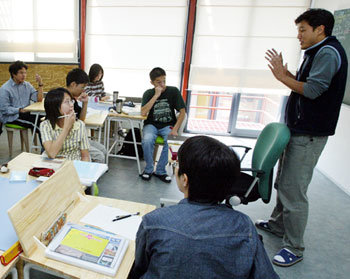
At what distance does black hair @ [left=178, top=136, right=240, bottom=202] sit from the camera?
2.54ft

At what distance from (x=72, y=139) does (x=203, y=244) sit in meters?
1.67

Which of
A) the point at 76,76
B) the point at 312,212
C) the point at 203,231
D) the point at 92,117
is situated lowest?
the point at 312,212

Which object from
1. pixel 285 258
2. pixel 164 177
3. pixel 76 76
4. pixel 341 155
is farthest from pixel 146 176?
pixel 341 155

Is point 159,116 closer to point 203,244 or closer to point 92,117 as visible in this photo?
point 92,117

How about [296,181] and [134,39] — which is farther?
[134,39]

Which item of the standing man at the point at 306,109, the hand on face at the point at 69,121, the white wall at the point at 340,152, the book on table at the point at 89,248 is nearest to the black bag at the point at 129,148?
the hand on face at the point at 69,121

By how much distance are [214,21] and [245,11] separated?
0.49 meters

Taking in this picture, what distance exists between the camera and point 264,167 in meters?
1.92

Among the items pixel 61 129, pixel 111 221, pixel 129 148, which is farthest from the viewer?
pixel 129 148

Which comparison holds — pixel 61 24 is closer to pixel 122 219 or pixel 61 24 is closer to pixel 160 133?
pixel 160 133

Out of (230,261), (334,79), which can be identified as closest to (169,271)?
(230,261)

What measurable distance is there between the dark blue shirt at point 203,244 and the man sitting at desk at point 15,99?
3250 millimetres

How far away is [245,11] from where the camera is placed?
4.18 metres

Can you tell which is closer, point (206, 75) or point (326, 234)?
point (326, 234)
